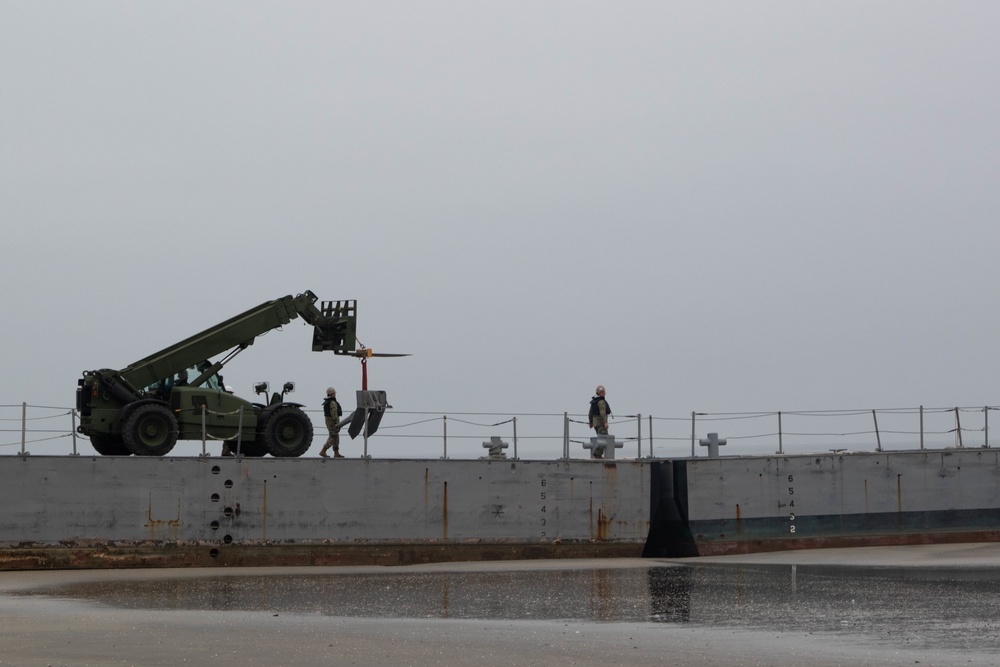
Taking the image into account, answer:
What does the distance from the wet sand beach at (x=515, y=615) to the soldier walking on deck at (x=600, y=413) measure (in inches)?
128

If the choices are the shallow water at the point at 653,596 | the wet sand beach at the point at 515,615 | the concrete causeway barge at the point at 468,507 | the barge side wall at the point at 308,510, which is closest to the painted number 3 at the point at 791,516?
the concrete causeway barge at the point at 468,507

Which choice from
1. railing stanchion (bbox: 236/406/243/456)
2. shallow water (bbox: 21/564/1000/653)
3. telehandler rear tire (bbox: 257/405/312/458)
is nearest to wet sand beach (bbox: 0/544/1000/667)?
shallow water (bbox: 21/564/1000/653)

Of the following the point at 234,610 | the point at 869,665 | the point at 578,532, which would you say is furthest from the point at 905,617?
the point at 578,532

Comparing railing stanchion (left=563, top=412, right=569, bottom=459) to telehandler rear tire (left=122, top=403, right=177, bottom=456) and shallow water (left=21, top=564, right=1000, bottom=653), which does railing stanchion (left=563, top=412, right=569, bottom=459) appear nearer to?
shallow water (left=21, top=564, right=1000, bottom=653)

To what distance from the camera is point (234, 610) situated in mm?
15188

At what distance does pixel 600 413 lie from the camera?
955 inches

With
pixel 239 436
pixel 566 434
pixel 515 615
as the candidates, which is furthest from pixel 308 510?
pixel 515 615

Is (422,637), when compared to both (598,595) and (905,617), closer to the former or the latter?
(598,595)

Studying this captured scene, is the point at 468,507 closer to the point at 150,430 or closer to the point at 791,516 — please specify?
the point at 150,430

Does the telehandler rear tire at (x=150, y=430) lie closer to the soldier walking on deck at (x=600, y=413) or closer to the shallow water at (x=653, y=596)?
the shallow water at (x=653, y=596)

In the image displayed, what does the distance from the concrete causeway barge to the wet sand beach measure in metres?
0.82

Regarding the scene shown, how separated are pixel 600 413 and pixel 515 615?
9.95 metres

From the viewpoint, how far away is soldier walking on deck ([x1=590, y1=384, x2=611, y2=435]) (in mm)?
24219

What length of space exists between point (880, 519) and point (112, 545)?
50.6 feet
